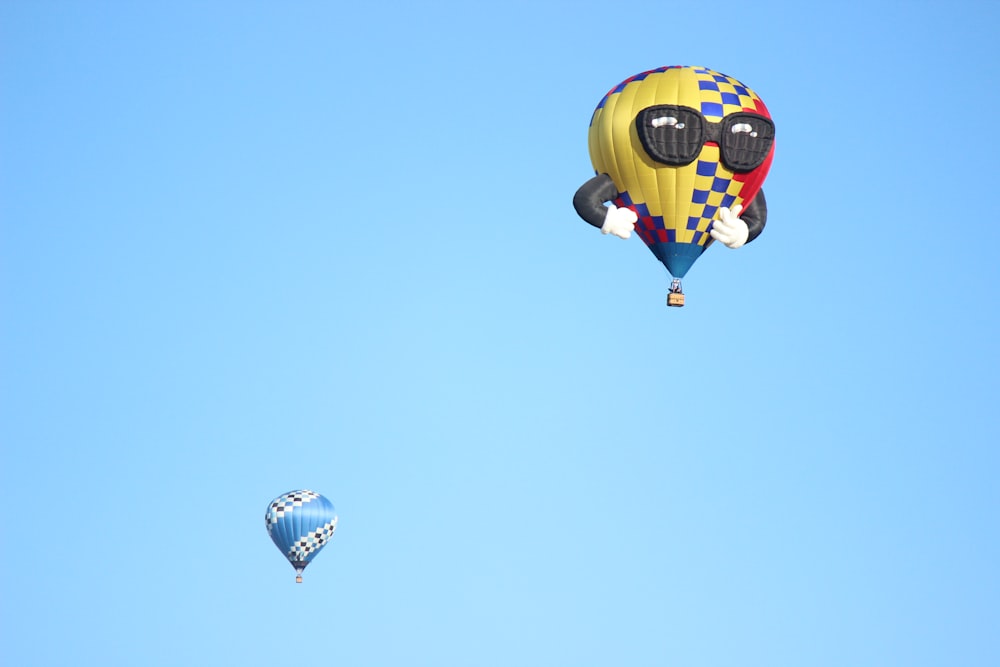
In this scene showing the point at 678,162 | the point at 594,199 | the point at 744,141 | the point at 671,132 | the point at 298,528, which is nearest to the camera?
the point at 671,132

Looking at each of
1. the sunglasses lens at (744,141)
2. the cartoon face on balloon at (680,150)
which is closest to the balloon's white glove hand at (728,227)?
the cartoon face on balloon at (680,150)

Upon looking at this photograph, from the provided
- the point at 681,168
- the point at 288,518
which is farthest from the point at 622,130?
the point at 288,518

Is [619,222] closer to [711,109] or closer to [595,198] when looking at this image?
[595,198]

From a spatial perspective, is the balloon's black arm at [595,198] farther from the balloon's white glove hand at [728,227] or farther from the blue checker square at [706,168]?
the balloon's white glove hand at [728,227]

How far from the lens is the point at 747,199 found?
59.8m

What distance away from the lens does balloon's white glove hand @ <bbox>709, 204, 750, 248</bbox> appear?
195 feet

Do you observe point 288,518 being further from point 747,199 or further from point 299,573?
point 747,199

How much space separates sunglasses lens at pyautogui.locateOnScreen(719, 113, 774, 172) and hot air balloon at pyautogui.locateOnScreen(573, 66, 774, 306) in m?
0.03

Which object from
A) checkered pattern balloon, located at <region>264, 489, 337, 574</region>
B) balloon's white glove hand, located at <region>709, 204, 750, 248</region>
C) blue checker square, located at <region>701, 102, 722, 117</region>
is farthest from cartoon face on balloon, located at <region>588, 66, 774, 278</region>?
checkered pattern balloon, located at <region>264, 489, 337, 574</region>

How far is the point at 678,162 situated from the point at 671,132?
846 millimetres

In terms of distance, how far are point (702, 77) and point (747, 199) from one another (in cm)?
368

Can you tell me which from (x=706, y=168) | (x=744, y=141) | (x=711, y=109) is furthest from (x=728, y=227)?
(x=711, y=109)

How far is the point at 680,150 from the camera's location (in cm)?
5753

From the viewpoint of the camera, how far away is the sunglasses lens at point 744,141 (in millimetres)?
57812
